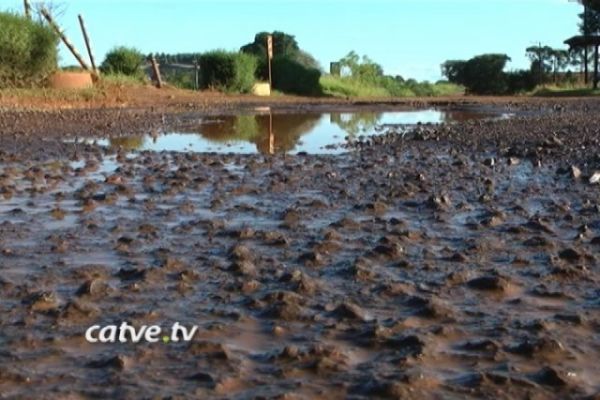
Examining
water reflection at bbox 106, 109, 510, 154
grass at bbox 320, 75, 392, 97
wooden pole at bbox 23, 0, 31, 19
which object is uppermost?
wooden pole at bbox 23, 0, 31, 19

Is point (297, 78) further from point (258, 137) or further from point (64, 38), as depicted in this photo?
point (258, 137)

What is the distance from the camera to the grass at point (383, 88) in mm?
39719

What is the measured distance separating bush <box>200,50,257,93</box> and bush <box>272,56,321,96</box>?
270 cm

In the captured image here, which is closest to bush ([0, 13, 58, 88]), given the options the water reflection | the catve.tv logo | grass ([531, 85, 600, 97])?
the water reflection

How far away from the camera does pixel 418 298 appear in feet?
12.0

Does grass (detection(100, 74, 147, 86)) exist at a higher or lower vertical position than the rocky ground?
higher

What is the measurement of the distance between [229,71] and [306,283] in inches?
1277

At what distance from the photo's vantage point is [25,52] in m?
21.4

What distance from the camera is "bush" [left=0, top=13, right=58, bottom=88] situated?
21.0m

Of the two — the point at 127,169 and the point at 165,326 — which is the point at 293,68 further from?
the point at 165,326

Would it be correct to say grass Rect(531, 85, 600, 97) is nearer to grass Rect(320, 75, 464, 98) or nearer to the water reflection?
grass Rect(320, 75, 464, 98)

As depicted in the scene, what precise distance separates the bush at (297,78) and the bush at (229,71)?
8.85 feet

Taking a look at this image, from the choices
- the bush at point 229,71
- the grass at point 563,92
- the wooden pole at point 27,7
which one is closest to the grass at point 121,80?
the wooden pole at point 27,7

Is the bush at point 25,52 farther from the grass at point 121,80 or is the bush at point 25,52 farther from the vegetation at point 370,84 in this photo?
the vegetation at point 370,84
